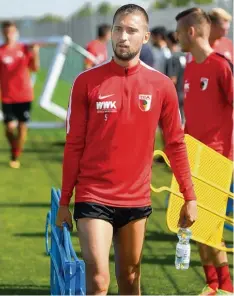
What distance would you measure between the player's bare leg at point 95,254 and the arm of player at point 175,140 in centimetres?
57

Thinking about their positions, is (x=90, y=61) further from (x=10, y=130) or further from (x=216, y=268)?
(x=216, y=268)

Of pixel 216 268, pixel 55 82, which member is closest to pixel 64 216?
pixel 216 268

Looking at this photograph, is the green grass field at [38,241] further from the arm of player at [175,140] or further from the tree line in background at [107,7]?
the tree line in background at [107,7]

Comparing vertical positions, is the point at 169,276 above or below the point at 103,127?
below

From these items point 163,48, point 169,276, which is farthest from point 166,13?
point 169,276

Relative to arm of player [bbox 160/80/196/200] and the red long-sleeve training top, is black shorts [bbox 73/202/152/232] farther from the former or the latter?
arm of player [bbox 160/80/196/200]

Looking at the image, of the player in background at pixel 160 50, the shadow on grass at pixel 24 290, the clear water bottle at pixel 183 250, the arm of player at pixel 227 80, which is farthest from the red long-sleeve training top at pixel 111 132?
the player in background at pixel 160 50

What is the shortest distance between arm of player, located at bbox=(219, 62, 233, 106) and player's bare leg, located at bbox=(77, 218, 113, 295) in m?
2.13

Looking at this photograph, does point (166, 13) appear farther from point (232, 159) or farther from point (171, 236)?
point (232, 159)

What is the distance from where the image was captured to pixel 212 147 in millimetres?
7094

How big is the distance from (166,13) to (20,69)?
13074mm

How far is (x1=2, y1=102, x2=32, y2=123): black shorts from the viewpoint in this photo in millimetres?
14336

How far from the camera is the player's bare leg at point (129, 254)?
5348mm

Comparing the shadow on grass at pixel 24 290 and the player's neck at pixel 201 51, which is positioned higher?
the player's neck at pixel 201 51
